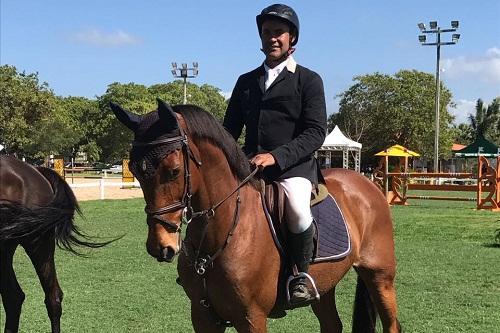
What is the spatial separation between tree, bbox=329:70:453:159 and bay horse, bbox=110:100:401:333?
5350 centimetres

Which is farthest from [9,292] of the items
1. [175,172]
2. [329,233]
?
[175,172]

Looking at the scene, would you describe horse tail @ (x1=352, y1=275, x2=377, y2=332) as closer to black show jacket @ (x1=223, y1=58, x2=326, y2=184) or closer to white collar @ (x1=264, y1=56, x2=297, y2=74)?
black show jacket @ (x1=223, y1=58, x2=326, y2=184)

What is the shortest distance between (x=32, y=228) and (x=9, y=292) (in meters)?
0.68

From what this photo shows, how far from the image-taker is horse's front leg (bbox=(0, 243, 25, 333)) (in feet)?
17.1

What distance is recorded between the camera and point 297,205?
326 cm

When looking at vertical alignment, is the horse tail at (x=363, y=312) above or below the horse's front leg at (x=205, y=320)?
below

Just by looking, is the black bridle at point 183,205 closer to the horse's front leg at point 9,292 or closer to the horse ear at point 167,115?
the horse ear at point 167,115

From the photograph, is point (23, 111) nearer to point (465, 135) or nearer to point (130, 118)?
point (130, 118)

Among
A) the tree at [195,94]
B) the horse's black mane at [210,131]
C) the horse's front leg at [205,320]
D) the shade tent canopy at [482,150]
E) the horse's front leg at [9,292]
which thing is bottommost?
the horse's front leg at [9,292]

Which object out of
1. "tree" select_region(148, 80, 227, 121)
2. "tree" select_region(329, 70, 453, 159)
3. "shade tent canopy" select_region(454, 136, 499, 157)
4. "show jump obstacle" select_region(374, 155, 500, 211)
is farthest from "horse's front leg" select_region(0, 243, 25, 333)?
"tree" select_region(148, 80, 227, 121)

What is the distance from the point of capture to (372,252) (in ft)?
14.0

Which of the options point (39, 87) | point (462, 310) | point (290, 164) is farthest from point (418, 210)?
point (39, 87)

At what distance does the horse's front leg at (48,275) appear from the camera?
5.23 m

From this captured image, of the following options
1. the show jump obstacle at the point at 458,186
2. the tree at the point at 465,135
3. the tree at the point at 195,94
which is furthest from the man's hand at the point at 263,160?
the tree at the point at 465,135
